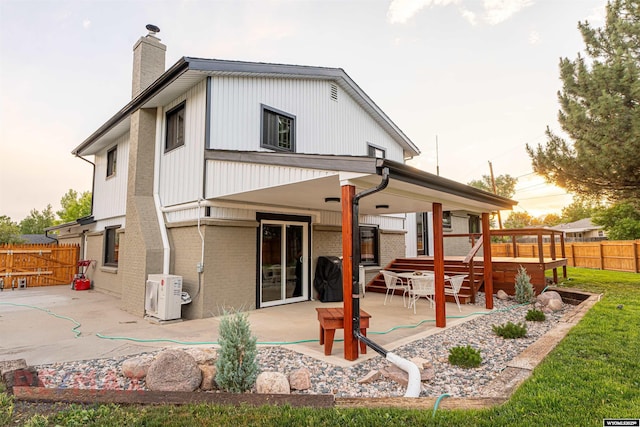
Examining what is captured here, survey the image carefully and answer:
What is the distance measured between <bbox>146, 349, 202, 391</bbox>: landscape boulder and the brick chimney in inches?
339

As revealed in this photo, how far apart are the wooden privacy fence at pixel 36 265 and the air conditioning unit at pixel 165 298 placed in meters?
9.55

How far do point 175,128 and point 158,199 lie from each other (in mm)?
1879

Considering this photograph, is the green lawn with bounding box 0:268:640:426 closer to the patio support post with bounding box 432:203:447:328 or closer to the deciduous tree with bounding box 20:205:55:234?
the patio support post with bounding box 432:203:447:328

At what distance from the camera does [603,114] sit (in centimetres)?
899

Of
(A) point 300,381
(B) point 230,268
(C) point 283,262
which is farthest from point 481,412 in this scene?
(C) point 283,262

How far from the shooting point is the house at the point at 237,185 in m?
5.97

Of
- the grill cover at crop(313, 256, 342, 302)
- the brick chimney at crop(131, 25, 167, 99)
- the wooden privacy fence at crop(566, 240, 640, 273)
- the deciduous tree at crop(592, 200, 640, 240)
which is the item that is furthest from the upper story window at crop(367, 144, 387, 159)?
the deciduous tree at crop(592, 200, 640, 240)

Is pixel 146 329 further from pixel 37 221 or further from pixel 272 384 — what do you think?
pixel 37 221

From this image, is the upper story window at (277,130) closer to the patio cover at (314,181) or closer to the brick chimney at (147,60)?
the patio cover at (314,181)

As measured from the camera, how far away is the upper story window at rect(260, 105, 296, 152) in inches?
325

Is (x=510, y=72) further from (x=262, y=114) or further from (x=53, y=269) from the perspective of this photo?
(x=53, y=269)

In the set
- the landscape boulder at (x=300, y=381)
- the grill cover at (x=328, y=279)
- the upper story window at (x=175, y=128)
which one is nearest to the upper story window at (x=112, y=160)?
the upper story window at (x=175, y=128)

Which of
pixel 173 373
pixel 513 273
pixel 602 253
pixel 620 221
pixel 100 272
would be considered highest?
pixel 620 221

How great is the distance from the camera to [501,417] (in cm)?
257
